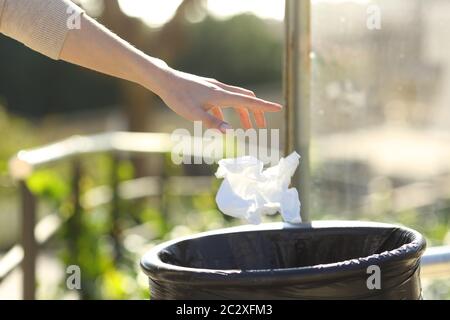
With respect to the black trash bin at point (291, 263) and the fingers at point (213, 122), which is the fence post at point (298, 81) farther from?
the fingers at point (213, 122)

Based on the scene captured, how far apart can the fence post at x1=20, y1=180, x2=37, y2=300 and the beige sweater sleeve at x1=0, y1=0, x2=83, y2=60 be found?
73.2 inches

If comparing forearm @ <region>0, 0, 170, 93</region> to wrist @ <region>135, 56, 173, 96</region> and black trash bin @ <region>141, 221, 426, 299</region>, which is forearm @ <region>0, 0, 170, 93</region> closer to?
wrist @ <region>135, 56, 173, 96</region>

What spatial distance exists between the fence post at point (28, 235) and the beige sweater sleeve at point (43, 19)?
1860 mm

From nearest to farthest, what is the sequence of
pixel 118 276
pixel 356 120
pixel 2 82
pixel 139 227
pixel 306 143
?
pixel 306 143 < pixel 356 120 < pixel 118 276 < pixel 139 227 < pixel 2 82

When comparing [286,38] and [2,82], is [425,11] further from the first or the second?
[2,82]

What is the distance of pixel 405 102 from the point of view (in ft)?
12.2

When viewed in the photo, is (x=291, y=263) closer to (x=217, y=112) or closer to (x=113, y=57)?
(x=217, y=112)

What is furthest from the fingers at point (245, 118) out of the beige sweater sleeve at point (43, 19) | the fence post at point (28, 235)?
the fence post at point (28, 235)

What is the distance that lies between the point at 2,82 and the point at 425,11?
16830 mm

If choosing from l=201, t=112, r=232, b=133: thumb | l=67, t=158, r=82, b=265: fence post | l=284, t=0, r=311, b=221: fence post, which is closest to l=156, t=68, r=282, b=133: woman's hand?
l=201, t=112, r=232, b=133: thumb

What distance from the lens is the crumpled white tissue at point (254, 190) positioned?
6.49 ft

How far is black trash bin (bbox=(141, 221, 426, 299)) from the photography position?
1612 mm

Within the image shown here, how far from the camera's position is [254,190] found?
2.00m
